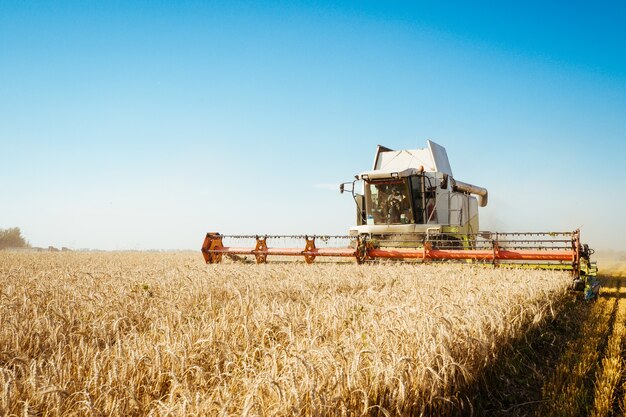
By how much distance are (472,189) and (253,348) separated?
530 inches

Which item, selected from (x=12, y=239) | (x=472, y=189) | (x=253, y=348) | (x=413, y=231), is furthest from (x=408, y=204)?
(x=12, y=239)

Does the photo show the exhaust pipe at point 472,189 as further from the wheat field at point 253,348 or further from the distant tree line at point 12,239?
the distant tree line at point 12,239

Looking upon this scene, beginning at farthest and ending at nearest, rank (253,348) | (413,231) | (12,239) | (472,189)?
(12,239) < (472,189) < (413,231) < (253,348)

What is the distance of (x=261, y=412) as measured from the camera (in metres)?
1.81

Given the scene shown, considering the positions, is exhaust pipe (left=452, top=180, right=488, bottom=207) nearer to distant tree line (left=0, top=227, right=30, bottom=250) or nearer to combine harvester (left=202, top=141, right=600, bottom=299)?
combine harvester (left=202, top=141, right=600, bottom=299)

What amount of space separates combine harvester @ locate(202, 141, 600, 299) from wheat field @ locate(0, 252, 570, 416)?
248 centimetres

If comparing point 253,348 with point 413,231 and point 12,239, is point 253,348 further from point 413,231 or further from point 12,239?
point 12,239

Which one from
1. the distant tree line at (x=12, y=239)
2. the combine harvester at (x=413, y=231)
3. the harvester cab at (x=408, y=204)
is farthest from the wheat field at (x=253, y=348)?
the distant tree line at (x=12, y=239)

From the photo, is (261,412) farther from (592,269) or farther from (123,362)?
(592,269)

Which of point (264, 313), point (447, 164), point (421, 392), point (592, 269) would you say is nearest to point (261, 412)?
point (421, 392)

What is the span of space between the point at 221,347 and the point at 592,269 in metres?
7.45

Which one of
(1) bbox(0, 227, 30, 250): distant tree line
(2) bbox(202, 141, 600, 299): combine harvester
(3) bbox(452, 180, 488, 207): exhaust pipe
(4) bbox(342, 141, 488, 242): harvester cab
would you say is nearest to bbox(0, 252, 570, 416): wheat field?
(2) bbox(202, 141, 600, 299): combine harvester

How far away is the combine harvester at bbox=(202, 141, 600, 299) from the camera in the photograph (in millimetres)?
8578

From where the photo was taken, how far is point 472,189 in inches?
590
